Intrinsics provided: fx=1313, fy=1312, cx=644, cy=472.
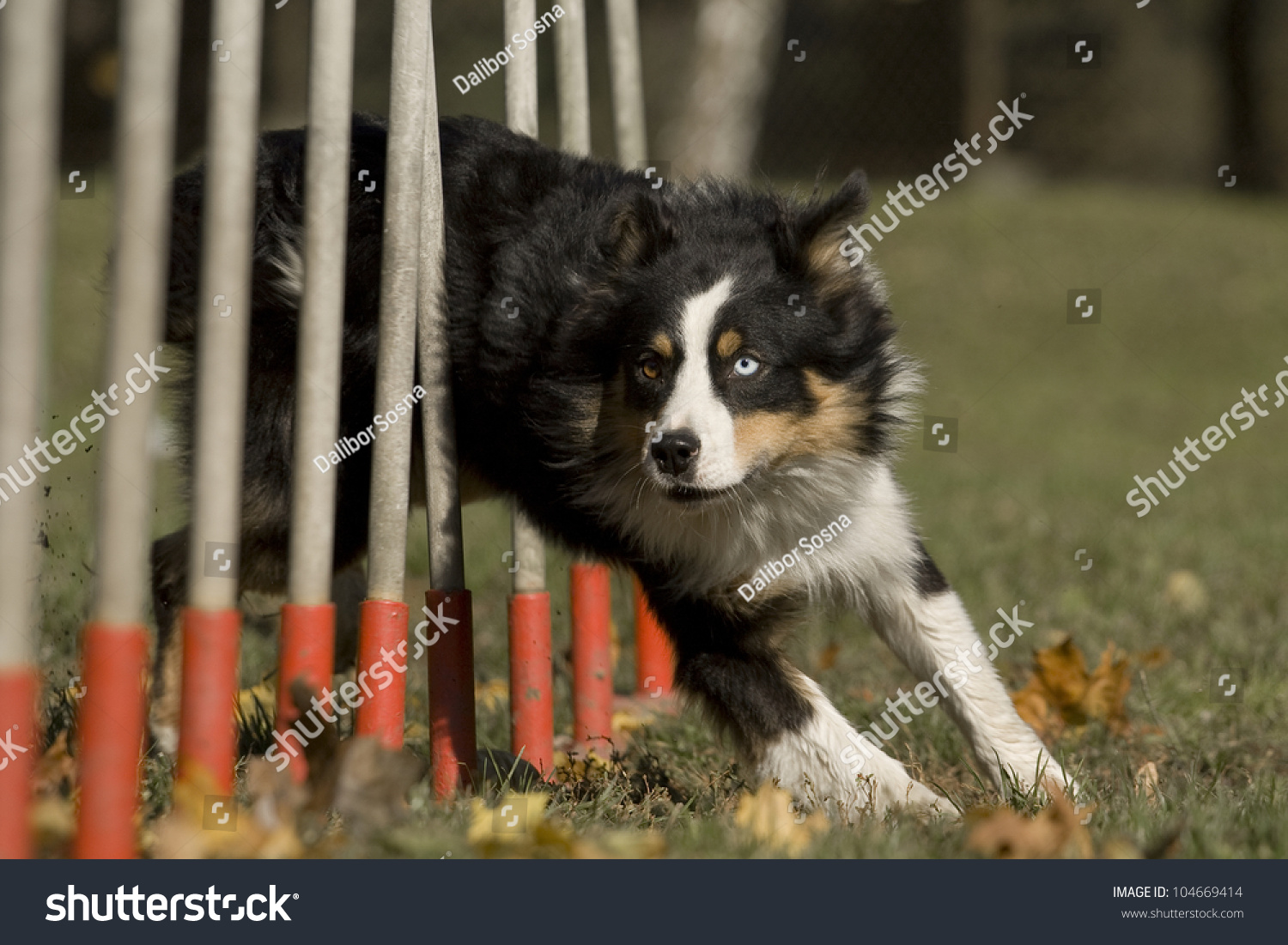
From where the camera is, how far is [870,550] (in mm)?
3453

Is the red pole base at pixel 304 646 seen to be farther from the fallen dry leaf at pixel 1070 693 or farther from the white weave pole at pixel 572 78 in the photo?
the fallen dry leaf at pixel 1070 693

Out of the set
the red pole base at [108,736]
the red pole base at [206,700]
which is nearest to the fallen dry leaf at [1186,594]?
the red pole base at [206,700]

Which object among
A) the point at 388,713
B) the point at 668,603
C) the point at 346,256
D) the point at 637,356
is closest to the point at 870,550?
the point at 668,603

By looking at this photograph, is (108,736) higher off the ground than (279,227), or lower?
lower

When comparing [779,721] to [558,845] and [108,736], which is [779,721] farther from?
[108,736]

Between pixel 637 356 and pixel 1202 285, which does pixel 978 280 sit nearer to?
pixel 1202 285

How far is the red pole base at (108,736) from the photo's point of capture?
188 cm

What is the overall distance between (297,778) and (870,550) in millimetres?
1600

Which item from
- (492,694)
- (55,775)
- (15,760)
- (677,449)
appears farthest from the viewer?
(492,694)

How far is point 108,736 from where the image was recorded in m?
1.88

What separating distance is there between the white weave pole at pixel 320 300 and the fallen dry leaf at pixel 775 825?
925 millimetres

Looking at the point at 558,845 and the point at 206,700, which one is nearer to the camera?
the point at 206,700

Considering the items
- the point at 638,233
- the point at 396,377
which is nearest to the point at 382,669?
the point at 396,377

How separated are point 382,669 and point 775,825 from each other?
94 centimetres
